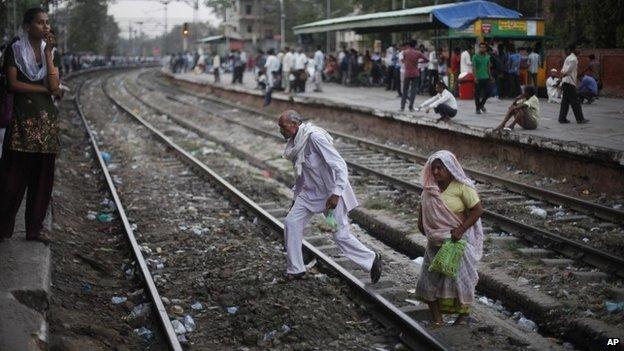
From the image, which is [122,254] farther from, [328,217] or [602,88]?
[602,88]

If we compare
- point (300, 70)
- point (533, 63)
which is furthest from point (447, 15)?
point (300, 70)

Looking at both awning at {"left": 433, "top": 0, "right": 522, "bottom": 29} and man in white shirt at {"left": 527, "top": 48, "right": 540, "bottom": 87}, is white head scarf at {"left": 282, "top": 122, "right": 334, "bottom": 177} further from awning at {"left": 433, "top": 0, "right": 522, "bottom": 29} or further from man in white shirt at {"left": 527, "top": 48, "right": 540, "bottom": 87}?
man in white shirt at {"left": 527, "top": 48, "right": 540, "bottom": 87}

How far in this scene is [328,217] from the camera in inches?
260

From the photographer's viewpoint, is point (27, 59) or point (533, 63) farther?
point (533, 63)

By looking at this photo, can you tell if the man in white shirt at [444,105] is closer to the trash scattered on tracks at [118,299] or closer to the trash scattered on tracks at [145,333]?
the trash scattered on tracks at [118,299]

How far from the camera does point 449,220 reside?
538 centimetres

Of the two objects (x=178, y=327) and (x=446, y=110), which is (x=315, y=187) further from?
(x=446, y=110)

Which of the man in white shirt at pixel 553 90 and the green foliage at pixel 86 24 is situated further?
the green foliage at pixel 86 24

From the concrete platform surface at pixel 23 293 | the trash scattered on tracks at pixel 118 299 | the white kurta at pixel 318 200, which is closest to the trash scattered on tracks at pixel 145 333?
the trash scattered on tracks at pixel 118 299

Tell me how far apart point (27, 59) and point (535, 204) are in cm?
712

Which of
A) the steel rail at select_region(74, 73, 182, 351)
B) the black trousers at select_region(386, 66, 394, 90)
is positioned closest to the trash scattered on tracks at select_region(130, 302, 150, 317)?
the steel rail at select_region(74, 73, 182, 351)

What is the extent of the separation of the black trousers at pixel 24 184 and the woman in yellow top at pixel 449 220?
357cm

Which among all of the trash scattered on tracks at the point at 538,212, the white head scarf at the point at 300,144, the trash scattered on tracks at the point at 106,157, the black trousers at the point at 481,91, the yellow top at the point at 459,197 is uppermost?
the black trousers at the point at 481,91

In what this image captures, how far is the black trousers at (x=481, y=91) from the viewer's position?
17906 millimetres
